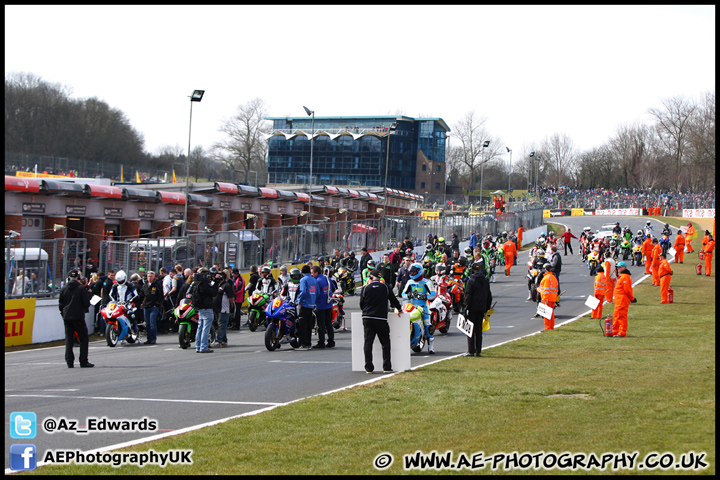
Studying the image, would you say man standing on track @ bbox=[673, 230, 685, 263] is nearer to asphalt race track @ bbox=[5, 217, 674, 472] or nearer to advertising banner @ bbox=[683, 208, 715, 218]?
asphalt race track @ bbox=[5, 217, 674, 472]

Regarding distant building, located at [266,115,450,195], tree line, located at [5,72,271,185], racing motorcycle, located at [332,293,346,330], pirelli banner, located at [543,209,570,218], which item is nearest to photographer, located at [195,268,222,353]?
racing motorcycle, located at [332,293,346,330]

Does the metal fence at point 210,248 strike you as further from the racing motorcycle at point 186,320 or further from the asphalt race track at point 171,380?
the racing motorcycle at point 186,320

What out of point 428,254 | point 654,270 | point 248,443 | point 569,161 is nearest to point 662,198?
point 569,161

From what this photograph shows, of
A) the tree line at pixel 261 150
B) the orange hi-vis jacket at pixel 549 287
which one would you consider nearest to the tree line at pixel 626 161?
the tree line at pixel 261 150

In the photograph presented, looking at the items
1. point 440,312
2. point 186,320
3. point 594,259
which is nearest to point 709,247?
point 594,259

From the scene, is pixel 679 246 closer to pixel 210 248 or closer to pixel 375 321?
pixel 210 248

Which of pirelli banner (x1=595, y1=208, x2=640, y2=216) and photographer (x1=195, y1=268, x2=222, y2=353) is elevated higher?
pirelli banner (x1=595, y1=208, x2=640, y2=216)

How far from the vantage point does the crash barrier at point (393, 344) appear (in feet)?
40.9

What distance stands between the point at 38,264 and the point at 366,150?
91941 millimetres

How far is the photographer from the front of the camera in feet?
53.8

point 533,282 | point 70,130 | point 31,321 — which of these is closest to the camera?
point 31,321

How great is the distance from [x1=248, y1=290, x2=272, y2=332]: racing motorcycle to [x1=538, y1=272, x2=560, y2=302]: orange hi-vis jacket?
7202mm

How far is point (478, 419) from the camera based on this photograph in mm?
8305

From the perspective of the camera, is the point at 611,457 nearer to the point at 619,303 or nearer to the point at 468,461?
the point at 468,461
